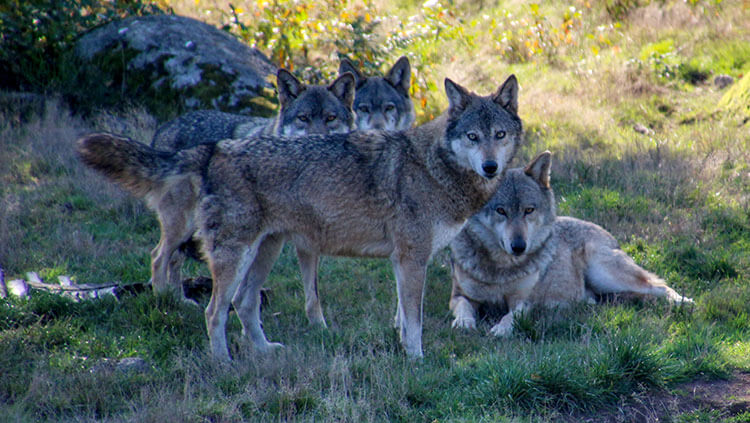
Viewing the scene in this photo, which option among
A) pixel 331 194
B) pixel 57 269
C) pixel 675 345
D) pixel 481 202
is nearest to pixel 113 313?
pixel 57 269

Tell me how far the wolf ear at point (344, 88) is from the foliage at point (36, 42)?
6254 millimetres

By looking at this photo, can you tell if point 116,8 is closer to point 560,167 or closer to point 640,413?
point 560,167

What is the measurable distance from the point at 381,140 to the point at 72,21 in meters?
9.36

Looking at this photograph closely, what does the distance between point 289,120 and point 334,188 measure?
114 inches

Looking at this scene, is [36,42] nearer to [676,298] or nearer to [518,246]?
[518,246]

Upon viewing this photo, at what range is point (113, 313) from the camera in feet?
19.2

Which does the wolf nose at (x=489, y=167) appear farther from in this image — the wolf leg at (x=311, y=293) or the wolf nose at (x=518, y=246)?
the wolf leg at (x=311, y=293)

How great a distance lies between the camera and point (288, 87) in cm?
825

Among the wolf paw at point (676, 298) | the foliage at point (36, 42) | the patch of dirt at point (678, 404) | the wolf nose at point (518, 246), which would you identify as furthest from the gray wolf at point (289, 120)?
the foliage at point (36, 42)

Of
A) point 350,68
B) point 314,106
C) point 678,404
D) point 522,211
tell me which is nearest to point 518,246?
point 522,211

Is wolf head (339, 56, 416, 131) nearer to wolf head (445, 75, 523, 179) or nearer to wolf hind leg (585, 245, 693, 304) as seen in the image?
wolf hind leg (585, 245, 693, 304)

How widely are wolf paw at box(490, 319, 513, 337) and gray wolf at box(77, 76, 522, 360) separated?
3.13 feet

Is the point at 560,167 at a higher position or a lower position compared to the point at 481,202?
lower

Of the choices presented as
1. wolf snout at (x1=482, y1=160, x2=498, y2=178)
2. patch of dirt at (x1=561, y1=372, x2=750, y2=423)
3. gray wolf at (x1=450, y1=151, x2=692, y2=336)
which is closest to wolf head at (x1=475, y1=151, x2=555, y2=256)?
gray wolf at (x1=450, y1=151, x2=692, y2=336)
